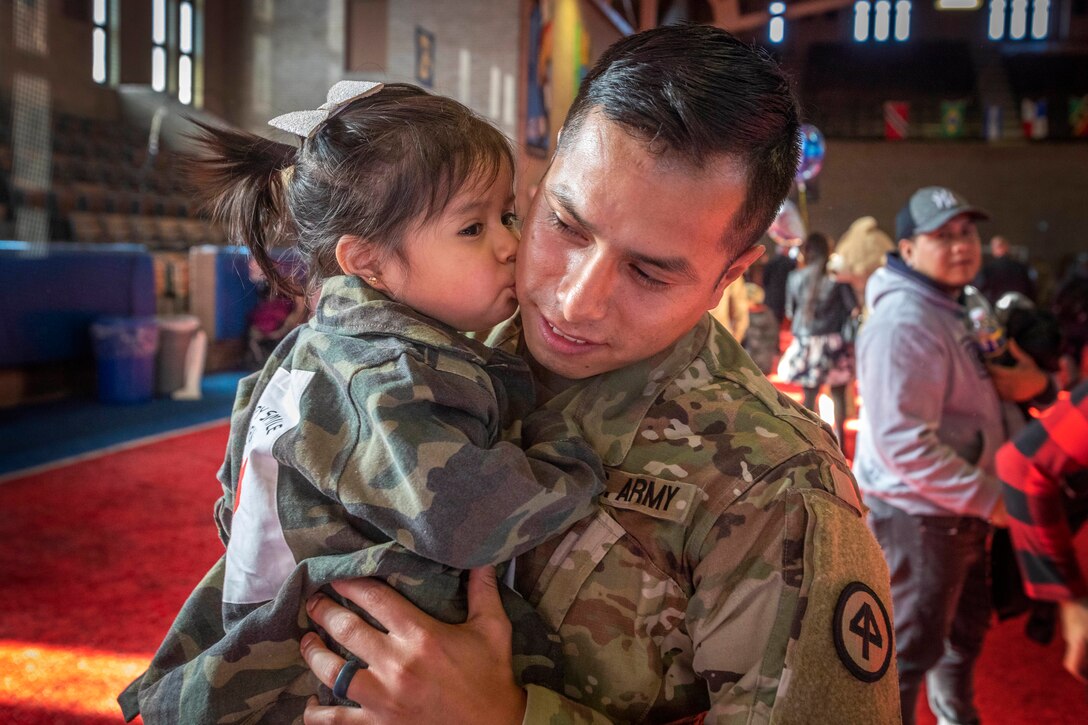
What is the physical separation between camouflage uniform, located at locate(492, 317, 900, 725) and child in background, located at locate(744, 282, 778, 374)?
3842 millimetres

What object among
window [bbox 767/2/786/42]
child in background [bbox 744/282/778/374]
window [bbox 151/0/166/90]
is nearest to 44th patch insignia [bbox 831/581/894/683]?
window [bbox 767/2/786/42]

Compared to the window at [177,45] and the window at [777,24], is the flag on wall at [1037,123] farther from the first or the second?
the window at [177,45]

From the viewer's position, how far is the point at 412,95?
127 cm

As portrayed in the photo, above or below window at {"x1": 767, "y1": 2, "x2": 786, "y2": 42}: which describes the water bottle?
below

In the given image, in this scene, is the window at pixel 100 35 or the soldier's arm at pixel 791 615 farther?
the window at pixel 100 35

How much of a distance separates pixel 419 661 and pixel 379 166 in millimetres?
620

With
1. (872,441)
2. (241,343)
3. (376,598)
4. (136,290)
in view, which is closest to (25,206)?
(136,290)

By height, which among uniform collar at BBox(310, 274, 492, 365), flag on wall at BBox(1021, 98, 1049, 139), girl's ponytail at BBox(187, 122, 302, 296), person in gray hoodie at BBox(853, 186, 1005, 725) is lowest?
person in gray hoodie at BBox(853, 186, 1005, 725)

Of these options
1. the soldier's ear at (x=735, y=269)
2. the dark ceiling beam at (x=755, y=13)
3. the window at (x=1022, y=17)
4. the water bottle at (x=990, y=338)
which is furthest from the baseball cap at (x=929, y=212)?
the soldier's ear at (x=735, y=269)

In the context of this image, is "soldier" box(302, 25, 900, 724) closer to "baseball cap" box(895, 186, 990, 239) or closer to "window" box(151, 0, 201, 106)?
"baseball cap" box(895, 186, 990, 239)

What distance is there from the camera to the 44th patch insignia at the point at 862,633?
0.92 metres

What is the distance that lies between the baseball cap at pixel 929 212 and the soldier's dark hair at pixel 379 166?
1790 mm

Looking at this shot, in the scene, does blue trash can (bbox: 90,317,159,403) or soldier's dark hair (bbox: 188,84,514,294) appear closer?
soldier's dark hair (bbox: 188,84,514,294)

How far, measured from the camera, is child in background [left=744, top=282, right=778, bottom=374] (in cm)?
488
